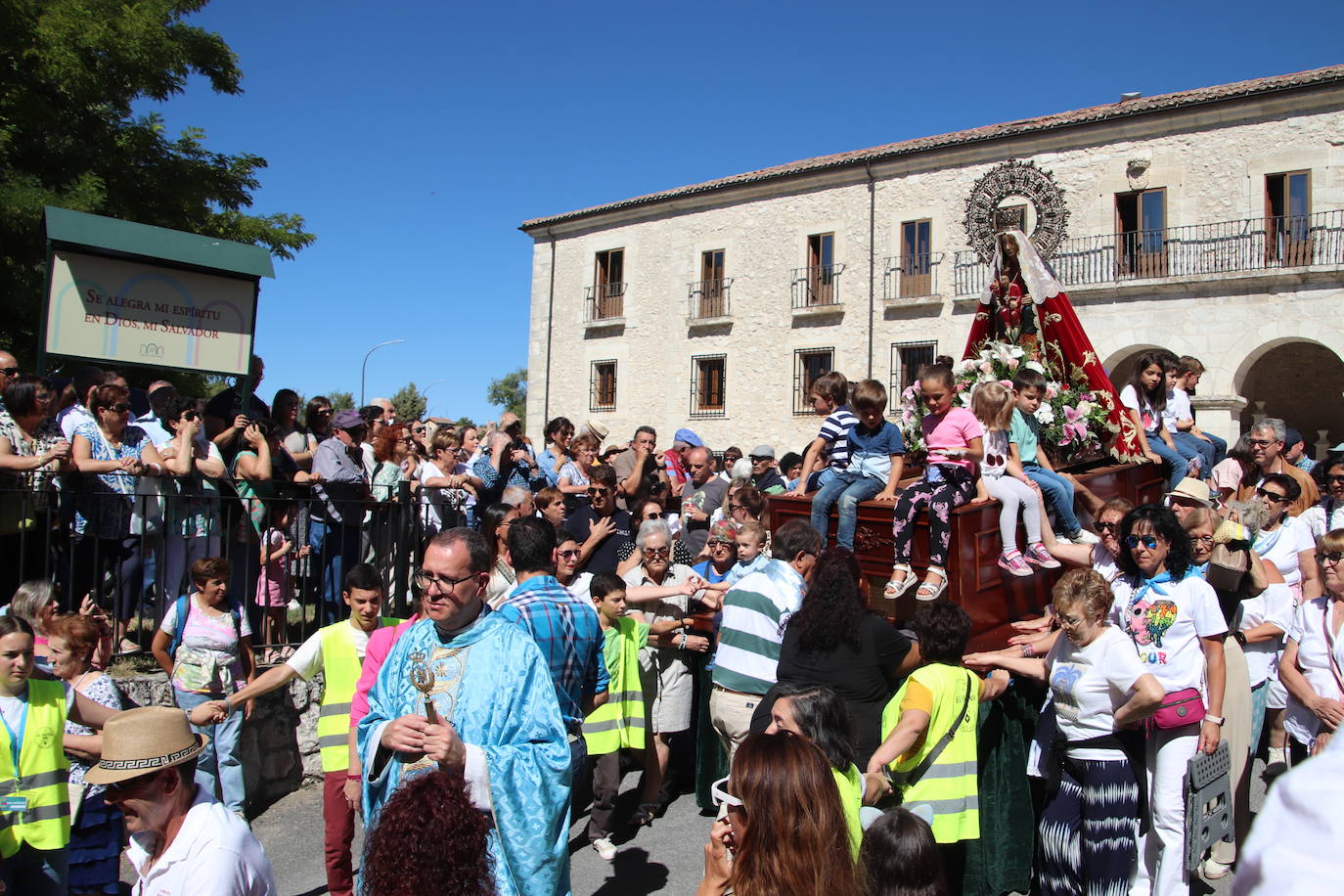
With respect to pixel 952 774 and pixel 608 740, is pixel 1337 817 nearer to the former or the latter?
pixel 952 774

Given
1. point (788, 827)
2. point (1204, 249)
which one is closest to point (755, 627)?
point (788, 827)

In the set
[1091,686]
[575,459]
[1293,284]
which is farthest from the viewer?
[1293,284]

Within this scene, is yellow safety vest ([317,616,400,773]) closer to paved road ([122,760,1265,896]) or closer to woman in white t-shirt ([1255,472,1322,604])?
paved road ([122,760,1265,896])

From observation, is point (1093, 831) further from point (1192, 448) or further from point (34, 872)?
point (1192, 448)

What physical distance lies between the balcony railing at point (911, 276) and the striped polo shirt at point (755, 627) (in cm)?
2100

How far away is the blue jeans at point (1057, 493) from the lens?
21.6 feet

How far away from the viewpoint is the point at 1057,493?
6613 mm

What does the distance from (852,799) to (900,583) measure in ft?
9.25

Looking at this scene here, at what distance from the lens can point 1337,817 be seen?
2.87 ft

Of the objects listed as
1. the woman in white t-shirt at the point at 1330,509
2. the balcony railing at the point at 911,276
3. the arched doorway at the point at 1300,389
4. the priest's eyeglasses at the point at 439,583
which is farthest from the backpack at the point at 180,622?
the arched doorway at the point at 1300,389

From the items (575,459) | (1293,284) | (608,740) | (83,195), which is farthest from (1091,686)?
(1293,284)

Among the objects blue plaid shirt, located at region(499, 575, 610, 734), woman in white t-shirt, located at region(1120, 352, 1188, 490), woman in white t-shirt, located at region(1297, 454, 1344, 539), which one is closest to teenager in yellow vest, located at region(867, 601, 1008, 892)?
blue plaid shirt, located at region(499, 575, 610, 734)

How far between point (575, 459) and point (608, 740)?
4.02 meters

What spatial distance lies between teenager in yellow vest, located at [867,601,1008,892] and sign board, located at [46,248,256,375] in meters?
6.46
